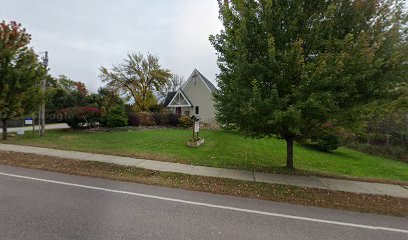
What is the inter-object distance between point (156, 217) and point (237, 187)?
9.95 ft

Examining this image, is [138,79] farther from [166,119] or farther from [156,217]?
[156,217]

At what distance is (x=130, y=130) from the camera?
21.6 meters

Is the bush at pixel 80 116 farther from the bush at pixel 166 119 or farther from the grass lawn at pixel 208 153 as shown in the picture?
the bush at pixel 166 119

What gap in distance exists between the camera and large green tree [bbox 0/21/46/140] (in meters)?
14.7

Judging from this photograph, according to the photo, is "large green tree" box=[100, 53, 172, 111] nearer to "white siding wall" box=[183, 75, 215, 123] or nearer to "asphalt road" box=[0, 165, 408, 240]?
"white siding wall" box=[183, 75, 215, 123]

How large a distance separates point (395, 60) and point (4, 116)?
60.9ft

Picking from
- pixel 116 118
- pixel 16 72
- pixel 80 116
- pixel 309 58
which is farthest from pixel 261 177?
pixel 80 116

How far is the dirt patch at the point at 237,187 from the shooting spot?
6512 mm

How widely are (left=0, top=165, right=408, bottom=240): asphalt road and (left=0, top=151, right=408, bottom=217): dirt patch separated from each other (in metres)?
0.42

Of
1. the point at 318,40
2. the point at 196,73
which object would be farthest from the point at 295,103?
the point at 196,73

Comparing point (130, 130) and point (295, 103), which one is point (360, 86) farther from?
point (130, 130)

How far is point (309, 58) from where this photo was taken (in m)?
8.54

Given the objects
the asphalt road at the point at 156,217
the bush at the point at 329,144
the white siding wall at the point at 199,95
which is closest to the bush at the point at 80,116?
the asphalt road at the point at 156,217

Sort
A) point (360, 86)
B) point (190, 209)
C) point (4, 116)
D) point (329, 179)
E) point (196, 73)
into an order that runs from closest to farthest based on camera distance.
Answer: point (190, 209), point (360, 86), point (329, 179), point (4, 116), point (196, 73)
